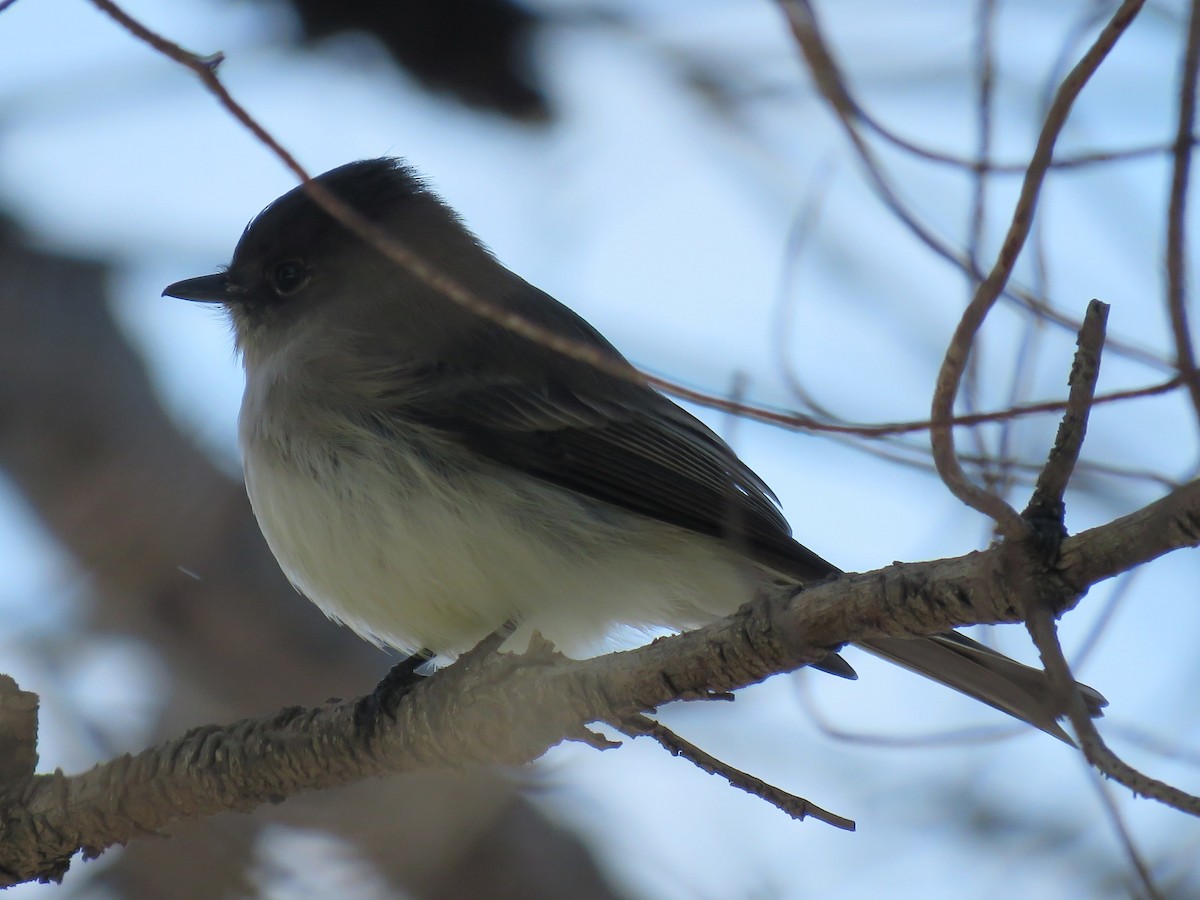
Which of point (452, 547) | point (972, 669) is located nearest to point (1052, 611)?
point (972, 669)

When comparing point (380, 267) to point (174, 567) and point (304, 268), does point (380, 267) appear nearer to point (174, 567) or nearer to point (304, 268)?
point (304, 268)

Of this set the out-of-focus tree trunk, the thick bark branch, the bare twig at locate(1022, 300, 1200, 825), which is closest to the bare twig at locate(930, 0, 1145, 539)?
the bare twig at locate(1022, 300, 1200, 825)

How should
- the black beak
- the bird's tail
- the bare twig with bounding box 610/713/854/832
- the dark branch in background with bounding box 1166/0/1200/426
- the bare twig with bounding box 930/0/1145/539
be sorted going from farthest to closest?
the black beak → the bird's tail → the bare twig with bounding box 610/713/854/832 → the bare twig with bounding box 930/0/1145/539 → the dark branch in background with bounding box 1166/0/1200/426

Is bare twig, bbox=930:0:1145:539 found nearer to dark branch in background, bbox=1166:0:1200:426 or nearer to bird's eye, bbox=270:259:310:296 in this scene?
dark branch in background, bbox=1166:0:1200:426

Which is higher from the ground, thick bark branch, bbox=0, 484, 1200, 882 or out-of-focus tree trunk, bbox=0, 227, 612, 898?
out-of-focus tree trunk, bbox=0, 227, 612, 898

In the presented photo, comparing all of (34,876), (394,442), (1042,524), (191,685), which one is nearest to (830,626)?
(1042,524)

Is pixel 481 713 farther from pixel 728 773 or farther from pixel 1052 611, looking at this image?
pixel 1052 611
